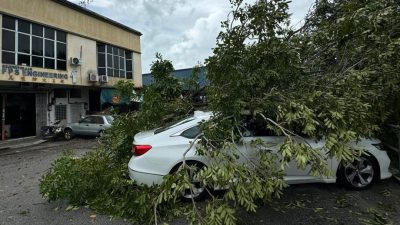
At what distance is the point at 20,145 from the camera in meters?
16.9

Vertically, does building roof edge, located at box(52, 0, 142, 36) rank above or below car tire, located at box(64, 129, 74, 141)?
above

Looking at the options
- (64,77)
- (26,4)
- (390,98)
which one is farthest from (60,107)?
(390,98)

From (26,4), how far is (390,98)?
17.8m

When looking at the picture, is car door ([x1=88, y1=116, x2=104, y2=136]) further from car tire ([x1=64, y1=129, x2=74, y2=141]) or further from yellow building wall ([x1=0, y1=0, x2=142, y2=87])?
yellow building wall ([x1=0, y1=0, x2=142, y2=87])

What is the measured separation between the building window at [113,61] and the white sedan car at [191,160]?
62.6 ft

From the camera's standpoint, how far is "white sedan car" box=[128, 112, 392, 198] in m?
5.51

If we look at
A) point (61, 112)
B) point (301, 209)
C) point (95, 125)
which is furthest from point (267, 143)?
point (61, 112)

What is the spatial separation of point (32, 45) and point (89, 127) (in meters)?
5.08

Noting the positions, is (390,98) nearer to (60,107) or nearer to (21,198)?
(21,198)

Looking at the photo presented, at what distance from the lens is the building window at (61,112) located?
2145cm

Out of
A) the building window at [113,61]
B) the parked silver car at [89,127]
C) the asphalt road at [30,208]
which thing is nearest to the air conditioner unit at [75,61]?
the building window at [113,61]

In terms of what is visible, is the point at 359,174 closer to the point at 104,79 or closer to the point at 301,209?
the point at 301,209

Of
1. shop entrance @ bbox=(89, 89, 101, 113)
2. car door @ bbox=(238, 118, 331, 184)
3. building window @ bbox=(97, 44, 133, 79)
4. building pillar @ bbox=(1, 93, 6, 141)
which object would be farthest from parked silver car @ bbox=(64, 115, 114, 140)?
car door @ bbox=(238, 118, 331, 184)

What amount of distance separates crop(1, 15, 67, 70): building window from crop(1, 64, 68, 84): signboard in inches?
12.0
